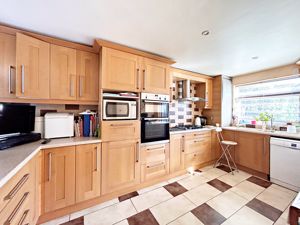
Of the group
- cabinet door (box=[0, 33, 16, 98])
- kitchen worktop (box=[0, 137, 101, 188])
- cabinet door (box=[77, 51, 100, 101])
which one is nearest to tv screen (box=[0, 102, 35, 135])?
cabinet door (box=[0, 33, 16, 98])

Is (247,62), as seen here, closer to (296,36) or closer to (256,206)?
(296,36)

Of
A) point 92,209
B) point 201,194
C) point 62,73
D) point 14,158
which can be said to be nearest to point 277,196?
point 201,194

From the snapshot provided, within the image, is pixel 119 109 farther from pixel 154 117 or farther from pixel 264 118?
pixel 264 118

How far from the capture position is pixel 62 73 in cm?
178

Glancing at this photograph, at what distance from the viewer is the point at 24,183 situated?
1.08 meters

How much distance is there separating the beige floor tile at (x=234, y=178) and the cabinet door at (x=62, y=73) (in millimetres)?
2941

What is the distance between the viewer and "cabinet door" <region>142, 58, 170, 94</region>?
2.15m

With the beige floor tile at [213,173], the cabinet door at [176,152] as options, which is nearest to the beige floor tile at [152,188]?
the cabinet door at [176,152]

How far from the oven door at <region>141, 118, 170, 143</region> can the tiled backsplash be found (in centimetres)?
80

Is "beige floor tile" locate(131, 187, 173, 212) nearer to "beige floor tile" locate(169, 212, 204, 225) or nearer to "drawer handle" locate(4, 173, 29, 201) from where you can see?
"beige floor tile" locate(169, 212, 204, 225)

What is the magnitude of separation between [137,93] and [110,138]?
807mm

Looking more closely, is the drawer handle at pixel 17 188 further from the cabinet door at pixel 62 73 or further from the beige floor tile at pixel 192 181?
the beige floor tile at pixel 192 181

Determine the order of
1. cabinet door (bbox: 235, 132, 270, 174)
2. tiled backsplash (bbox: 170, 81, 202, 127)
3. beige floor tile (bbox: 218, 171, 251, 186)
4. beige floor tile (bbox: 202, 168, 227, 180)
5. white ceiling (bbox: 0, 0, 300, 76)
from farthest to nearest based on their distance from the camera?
1. tiled backsplash (bbox: 170, 81, 202, 127)
2. beige floor tile (bbox: 202, 168, 227, 180)
3. cabinet door (bbox: 235, 132, 270, 174)
4. beige floor tile (bbox: 218, 171, 251, 186)
5. white ceiling (bbox: 0, 0, 300, 76)

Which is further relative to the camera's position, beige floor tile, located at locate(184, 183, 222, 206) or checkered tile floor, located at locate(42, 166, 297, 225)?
beige floor tile, located at locate(184, 183, 222, 206)
